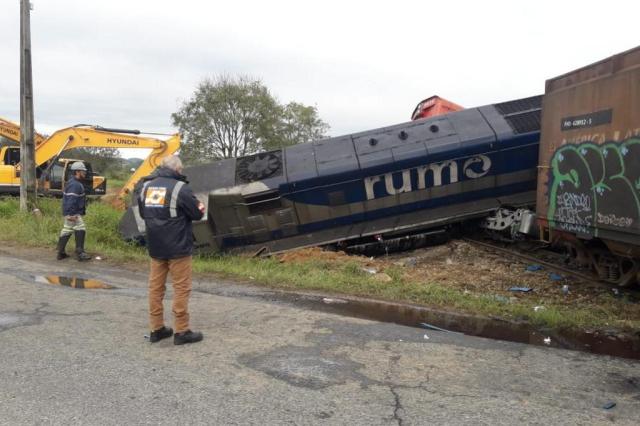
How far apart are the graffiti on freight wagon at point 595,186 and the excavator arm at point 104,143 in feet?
46.5

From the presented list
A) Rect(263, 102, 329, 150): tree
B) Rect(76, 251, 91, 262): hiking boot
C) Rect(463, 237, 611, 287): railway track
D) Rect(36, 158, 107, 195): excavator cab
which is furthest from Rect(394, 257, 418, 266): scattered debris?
Rect(263, 102, 329, 150): tree

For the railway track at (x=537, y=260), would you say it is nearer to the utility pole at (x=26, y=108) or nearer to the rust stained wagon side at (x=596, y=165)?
the rust stained wagon side at (x=596, y=165)

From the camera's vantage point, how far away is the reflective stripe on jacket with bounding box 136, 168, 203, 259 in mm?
4656

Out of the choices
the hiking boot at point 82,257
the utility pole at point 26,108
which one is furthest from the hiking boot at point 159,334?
the utility pole at point 26,108

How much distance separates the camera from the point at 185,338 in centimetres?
480

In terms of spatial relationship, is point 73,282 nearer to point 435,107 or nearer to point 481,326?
point 481,326

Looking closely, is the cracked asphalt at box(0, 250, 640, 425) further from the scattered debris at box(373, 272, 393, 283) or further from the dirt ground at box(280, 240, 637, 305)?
the dirt ground at box(280, 240, 637, 305)

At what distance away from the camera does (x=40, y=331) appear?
509 centimetres

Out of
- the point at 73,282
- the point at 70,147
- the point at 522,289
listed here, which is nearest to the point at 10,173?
the point at 70,147

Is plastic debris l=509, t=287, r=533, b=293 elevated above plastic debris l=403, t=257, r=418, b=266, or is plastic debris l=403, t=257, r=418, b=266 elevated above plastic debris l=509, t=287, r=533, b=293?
plastic debris l=403, t=257, r=418, b=266

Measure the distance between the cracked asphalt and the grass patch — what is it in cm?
141

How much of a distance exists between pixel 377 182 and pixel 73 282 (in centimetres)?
573

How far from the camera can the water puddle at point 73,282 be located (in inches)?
292

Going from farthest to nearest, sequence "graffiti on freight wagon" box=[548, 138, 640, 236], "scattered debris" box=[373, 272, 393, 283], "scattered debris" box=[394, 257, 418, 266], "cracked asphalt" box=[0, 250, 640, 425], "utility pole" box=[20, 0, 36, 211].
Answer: "utility pole" box=[20, 0, 36, 211]
"scattered debris" box=[394, 257, 418, 266]
"scattered debris" box=[373, 272, 393, 283]
"graffiti on freight wagon" box=[548, 138, 640, 236]
"cracked asphalt" box=[0, 250, 640, 425]
